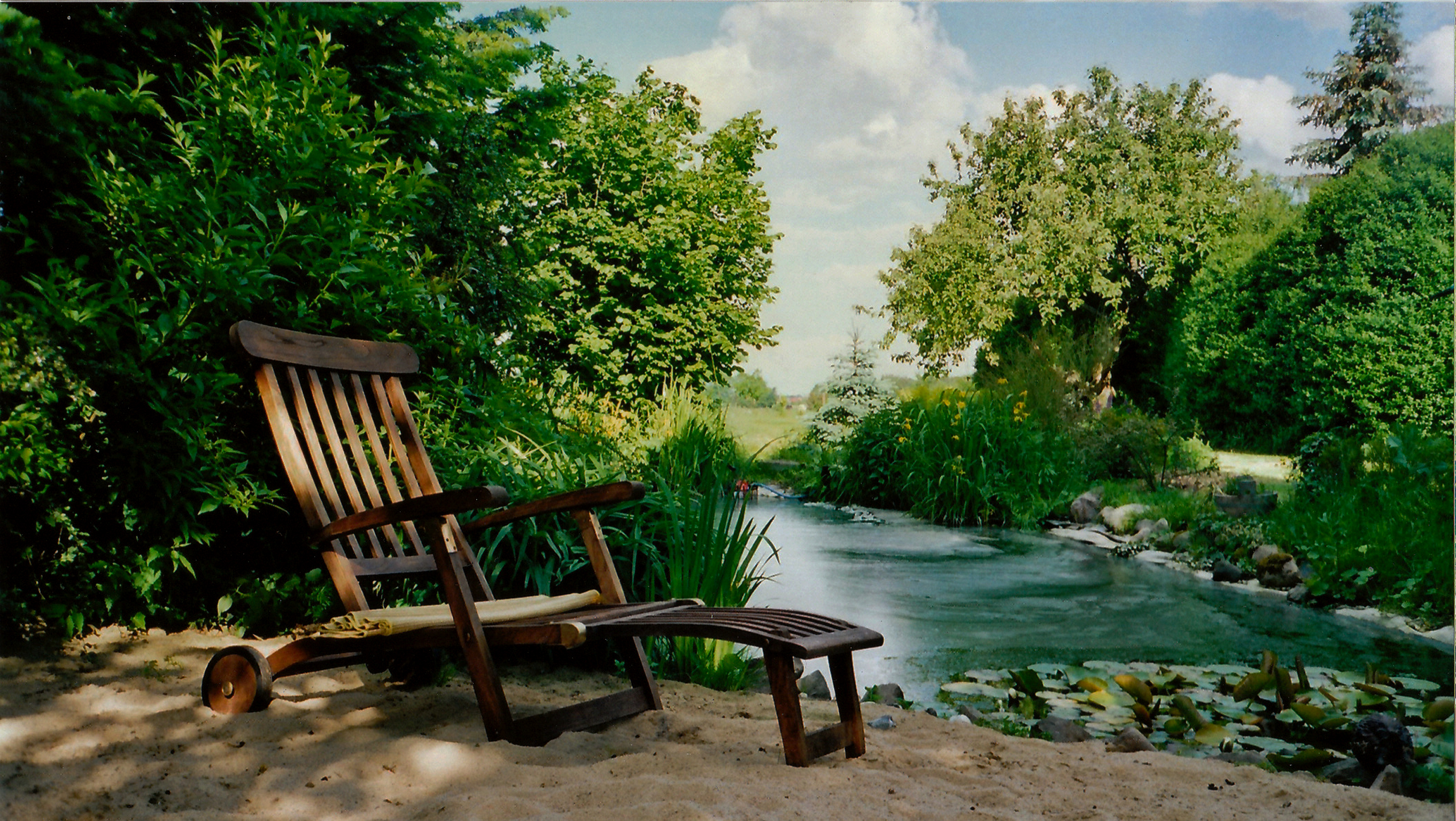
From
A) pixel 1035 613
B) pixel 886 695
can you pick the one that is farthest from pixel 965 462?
pixel 886 695

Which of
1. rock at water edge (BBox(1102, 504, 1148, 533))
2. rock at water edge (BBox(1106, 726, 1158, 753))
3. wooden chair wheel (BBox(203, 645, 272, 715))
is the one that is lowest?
rock at water edge (BBox(1102, 504, 1148, 533))

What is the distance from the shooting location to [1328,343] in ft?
25.0

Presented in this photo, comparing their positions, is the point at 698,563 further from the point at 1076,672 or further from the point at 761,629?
the point at 1076,672

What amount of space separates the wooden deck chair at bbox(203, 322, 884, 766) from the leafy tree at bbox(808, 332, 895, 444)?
8553 mm

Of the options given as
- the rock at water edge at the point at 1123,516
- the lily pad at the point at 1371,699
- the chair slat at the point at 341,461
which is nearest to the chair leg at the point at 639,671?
the chair slat at the point at 341,461

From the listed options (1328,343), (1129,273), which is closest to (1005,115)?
(1129,273)

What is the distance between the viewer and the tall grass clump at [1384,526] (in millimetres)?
4633

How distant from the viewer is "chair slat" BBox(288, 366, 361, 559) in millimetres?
2611

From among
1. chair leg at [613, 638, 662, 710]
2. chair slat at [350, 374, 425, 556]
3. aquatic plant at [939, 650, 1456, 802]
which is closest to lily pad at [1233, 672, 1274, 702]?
aquatic plant at [939, 650, 1456, 802]

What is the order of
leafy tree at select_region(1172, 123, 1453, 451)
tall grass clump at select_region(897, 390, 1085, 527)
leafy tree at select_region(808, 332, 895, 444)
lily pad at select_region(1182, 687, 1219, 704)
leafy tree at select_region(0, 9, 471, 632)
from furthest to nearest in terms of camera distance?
leafy tree at select_region(808, 332, 895, 444)
tall grass clump at select_region(897, 390, 1085, 527)
leafy tree at select_region(1172, 123, 1453, 451)
lily pad at select_region(1182, 687, 1219, 704)
leafy tree at select_region(0, 9, 471, 632)

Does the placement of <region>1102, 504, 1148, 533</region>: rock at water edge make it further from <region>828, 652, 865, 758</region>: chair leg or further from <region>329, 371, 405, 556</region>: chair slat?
<region>329, 371, 405, 556</region>: chair slat

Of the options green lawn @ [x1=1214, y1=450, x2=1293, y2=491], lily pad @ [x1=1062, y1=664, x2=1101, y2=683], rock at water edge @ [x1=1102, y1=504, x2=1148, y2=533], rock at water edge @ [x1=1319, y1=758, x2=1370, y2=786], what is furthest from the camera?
green lawn @ [x1=1214, y1=450, x2=1293, y2=491]

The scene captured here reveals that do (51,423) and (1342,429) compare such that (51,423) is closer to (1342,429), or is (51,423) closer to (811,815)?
(811,815)

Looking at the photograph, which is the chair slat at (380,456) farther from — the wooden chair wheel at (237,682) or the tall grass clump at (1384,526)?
the tall grass clump at (1384,526)
